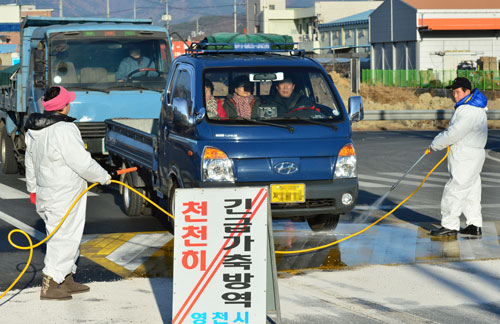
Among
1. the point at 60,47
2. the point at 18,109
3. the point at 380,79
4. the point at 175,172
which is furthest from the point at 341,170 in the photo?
the point at 380,79

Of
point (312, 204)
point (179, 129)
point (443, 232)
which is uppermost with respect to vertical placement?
point (179, 129)

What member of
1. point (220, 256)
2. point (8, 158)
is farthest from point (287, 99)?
point (8, 158)

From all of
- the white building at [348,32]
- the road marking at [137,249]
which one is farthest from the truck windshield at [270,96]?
the white building at [348,32]

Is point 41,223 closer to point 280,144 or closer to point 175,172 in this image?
point 175,172

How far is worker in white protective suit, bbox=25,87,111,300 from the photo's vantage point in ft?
26.3

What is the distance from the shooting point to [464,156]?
1100cm

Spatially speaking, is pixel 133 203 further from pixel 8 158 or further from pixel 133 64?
pixel 8 158

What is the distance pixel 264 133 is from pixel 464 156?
2459 mm

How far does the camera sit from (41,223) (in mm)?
12398

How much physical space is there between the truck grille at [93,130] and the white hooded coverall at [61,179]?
729 cm

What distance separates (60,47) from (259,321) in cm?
1000

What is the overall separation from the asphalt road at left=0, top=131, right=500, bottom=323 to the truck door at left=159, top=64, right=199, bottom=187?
43.7 inches

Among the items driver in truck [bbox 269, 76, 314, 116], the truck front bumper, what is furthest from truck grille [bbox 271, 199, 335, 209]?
driver in truck [bbox 269, 76, 314, 116]

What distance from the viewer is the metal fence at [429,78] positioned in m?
50.2
